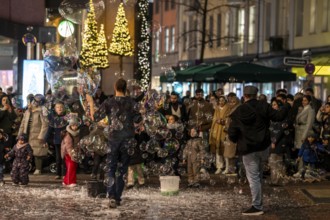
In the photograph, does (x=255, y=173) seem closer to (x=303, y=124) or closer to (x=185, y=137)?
(x=185, y=137)

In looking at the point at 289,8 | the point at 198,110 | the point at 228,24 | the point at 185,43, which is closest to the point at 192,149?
the point at 198,110

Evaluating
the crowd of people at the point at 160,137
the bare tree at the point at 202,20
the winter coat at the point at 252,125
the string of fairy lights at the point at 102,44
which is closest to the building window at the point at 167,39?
the bare tree at the point at 202,20

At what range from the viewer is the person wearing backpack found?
13594 mm

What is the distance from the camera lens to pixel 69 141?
1791cm

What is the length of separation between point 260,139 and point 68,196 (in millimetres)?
3849

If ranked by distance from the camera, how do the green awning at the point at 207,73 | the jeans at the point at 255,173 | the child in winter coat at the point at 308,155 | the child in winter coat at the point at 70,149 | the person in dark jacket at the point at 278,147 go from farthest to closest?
the green awning at the point at 207,73 → the child in winter coat at the point at 308,155 → the person in dark jacket at the point at 278,147 → the child in winter coat at the point at 70,149 → the jeans at the point at 255,173

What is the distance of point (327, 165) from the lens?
20.4m

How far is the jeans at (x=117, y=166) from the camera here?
46.0 feet

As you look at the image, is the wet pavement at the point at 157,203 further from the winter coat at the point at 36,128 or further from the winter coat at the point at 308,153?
the winter coat at the point at 36,128

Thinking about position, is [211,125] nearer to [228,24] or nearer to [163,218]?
[163,218]

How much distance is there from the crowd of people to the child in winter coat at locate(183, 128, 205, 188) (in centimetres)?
2

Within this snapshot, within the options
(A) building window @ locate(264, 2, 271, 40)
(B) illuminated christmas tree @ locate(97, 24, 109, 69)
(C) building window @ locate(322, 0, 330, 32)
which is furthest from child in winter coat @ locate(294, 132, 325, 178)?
(A) building window @ locate(264, 2, 271, 40)

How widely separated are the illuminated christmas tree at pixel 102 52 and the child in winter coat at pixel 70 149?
11847 mm

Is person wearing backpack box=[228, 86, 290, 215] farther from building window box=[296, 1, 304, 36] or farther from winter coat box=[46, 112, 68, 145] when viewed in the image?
building window box=[296, 1, 304, 36]
